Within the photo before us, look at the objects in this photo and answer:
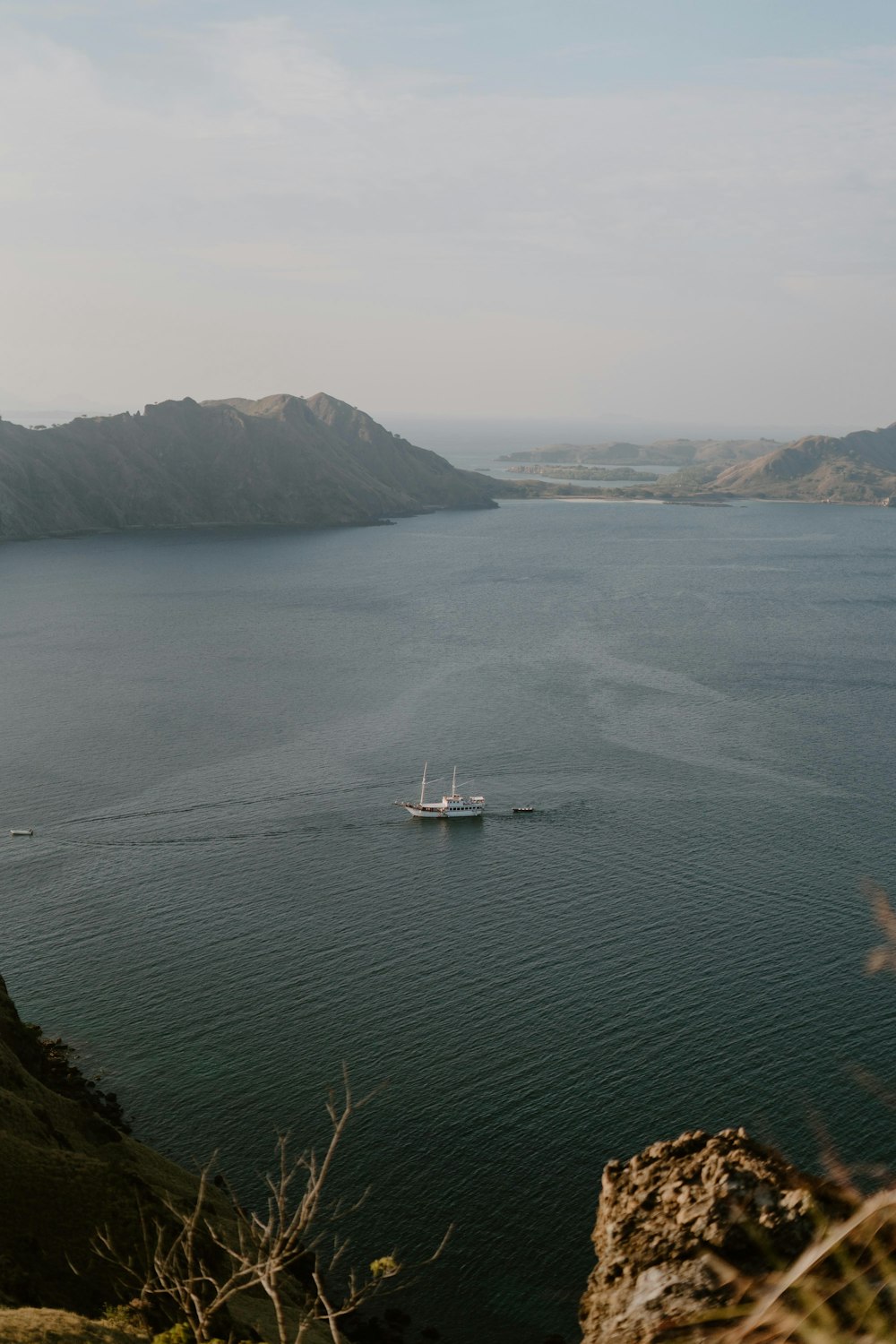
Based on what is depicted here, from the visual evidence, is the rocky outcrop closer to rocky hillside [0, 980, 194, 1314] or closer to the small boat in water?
rocky hillside [0, 980, 194, 1314]

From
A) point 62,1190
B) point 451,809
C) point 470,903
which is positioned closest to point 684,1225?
point 62,1190

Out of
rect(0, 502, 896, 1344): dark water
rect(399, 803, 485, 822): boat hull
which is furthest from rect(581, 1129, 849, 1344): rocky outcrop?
rect(399, 803, 485, 822): boat hull

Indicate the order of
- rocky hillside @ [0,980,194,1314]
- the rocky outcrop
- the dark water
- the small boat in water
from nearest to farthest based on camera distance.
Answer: the rocky outcrop
rocky hillside @ [0,980,194,1314]
the dark water
the small boat in water

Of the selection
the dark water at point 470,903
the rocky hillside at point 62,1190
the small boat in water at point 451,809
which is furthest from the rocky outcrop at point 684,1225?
the small boat in water at point 451,809

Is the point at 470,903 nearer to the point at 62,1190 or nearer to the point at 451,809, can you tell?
the point at 451,809

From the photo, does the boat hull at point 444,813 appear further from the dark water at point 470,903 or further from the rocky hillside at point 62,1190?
the rocky hillside at point 62,1190

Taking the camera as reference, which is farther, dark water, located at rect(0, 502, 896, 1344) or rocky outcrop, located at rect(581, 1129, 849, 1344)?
dark water, located at rect(0, 502, 896, 1344)
